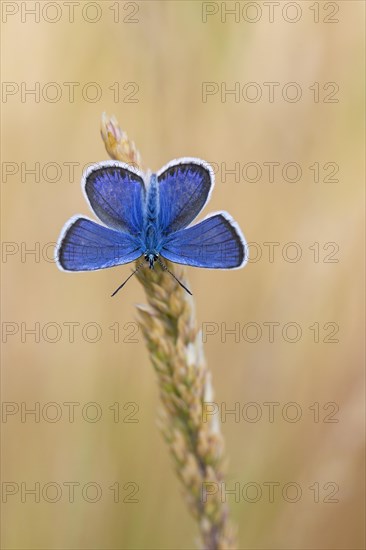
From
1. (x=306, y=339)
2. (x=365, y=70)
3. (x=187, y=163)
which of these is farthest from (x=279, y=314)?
(x=365, y=70)

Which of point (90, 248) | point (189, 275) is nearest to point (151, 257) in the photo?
point (90, 248)

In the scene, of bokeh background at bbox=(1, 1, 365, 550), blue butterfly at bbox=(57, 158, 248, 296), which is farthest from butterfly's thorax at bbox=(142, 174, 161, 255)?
bokeh background at bbox=(1, 1, 365, 550)

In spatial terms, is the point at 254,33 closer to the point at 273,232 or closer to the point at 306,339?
the point at 273,232

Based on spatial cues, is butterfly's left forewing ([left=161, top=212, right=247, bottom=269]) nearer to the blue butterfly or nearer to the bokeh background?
the blue butterfly

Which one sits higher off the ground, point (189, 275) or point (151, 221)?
point (151, 221)

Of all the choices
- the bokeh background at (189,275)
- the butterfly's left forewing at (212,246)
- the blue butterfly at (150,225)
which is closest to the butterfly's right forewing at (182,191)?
the blue butterfly at (150,225)

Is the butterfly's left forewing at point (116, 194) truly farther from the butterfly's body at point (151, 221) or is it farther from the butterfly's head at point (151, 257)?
the butterfly's head at point (151, 257)

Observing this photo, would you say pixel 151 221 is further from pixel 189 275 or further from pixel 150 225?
pixel 189 275
